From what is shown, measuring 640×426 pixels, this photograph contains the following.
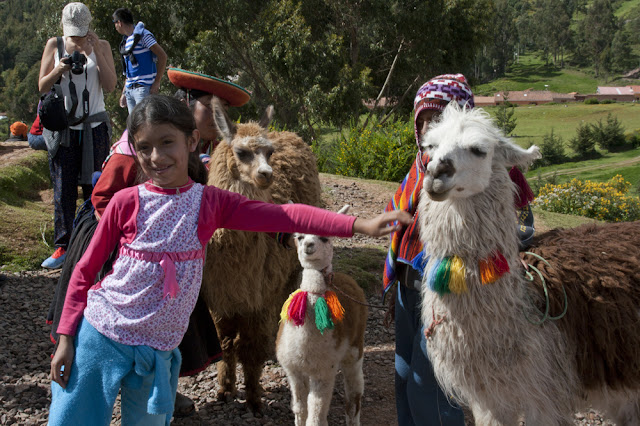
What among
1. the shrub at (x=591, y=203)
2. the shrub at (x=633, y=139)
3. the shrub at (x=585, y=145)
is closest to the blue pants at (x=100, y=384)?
the shrub at (x=591, y=203)

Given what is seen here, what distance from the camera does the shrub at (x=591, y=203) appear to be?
10656 mm

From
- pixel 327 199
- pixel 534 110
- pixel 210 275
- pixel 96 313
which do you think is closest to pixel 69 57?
pixel 210 275

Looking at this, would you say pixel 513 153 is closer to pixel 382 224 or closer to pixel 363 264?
pixel 382 224

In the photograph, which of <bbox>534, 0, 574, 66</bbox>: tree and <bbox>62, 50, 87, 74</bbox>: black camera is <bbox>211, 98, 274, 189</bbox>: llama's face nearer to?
<bbox>62, 50, 87, 74</bbox>: black camera

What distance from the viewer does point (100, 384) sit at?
1.93 m

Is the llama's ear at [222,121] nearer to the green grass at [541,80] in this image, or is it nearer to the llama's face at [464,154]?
the llama's face at [464,154]

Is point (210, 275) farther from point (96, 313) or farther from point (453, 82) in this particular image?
point (453, 82)

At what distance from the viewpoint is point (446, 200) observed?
2.15m

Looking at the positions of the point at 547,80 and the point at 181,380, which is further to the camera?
the point at 547,80

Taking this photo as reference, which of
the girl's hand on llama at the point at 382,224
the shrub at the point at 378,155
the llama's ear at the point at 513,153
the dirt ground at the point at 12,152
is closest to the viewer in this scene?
the girl's hand on llama at the point at 382,224

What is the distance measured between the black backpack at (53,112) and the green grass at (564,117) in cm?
3751

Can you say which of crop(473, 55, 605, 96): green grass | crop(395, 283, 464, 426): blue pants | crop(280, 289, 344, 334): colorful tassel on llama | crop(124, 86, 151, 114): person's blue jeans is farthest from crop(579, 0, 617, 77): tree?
crop(395, 283, 464, 426): blue pants

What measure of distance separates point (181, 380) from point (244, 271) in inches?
45.3

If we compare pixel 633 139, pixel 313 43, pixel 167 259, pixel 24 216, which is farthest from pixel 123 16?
pixel 633 139
